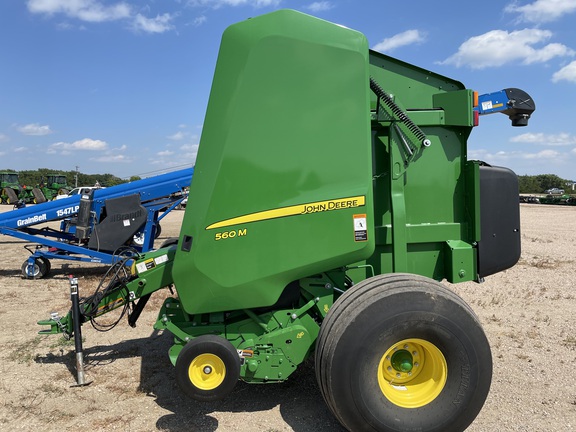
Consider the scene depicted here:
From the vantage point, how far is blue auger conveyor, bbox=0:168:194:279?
295 inches

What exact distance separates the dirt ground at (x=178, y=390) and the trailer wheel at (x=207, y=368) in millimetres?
367

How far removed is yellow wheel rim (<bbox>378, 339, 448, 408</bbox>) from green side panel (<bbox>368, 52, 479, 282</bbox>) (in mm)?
732

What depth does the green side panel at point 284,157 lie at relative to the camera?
2.79m

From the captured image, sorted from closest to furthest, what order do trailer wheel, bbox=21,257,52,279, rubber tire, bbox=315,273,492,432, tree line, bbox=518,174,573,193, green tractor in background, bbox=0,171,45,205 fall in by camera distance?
rubber tire, bbox=315,273,492,432
trailer wheel, bbox=21,257,52,279
green tractor in background, bbox=0,171,45,205
tree line, bbox=518,174,573,193

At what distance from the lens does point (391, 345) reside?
8.89 feet

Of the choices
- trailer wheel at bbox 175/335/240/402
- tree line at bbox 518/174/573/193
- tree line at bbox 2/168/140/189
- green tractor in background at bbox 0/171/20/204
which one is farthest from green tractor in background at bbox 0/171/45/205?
tree line at bbox 518/174/573/193

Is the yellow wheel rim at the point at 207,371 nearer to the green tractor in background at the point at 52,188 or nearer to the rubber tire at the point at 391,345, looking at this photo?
the rubber tire at the point at 391,345

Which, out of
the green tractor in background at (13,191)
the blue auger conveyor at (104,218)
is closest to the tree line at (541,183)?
the green tractor in background at (13,191)

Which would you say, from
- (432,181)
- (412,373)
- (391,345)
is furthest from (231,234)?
(432,181)

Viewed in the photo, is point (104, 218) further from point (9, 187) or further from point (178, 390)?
point (9, 187)

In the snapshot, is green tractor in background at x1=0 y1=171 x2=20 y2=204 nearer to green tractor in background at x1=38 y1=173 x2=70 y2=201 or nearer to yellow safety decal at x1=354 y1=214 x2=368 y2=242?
green tractor in background at x1=38 y1=173 x2=70 y2=201

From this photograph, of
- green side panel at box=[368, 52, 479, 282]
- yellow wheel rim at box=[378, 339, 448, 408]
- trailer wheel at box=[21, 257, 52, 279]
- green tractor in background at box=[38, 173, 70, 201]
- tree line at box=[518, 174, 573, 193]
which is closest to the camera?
yellow wheel rim at box=[378, 339, 448, 408]

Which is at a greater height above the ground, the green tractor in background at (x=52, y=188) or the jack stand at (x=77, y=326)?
the green tractor in background at (x=52, y=188)

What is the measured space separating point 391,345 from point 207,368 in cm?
118
